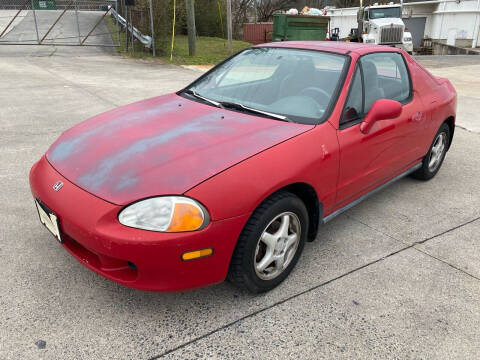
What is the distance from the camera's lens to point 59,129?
5656 mm

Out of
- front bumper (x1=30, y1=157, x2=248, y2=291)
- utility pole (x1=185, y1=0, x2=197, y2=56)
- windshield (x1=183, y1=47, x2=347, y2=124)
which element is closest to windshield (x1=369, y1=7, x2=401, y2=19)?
utility pole (x1=185, y1=0, x2=197, y2=56)

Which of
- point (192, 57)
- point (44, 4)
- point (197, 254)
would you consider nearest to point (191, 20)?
point (192, 57)

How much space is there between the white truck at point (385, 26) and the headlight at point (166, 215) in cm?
2218

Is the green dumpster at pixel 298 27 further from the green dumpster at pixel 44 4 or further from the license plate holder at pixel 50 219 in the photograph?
the license plate holder at pixel 50 219

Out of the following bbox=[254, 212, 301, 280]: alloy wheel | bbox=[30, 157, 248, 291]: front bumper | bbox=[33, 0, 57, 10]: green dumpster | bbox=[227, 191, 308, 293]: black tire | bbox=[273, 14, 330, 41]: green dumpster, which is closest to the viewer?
bbox=[30, 157, 248, 291]: front bumper

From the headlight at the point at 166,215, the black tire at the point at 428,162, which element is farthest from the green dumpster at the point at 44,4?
the headlight at the point at 166,215

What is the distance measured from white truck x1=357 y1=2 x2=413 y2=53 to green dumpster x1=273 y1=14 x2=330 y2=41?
14.4ft

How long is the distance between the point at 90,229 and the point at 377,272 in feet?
6.14

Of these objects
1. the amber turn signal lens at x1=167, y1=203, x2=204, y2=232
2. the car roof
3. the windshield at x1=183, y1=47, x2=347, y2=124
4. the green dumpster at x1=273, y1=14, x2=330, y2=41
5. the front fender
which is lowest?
the amber turn signal lens at x1=167, y1=203, x2=204, y2=232

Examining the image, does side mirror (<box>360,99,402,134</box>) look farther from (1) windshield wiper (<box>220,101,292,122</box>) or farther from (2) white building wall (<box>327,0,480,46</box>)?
(2) white building wall (<box>327,0,480,46</box>)

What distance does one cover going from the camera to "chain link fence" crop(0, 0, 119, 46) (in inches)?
633

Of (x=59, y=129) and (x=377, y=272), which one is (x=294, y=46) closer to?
(x=377, y=272)

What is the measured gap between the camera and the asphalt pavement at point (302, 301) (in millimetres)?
Answer: 2086

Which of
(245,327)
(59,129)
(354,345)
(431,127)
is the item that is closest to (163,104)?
(245,327)
